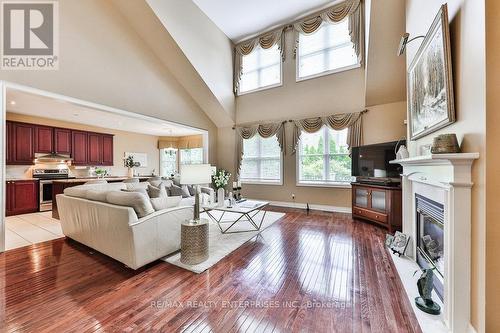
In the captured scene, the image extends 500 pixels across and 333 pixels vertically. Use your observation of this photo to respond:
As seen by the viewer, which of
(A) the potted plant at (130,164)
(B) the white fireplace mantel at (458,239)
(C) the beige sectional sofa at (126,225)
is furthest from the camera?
(A) the potted plant at (130,164)

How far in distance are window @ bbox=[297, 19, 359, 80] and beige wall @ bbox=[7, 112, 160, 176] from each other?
648 centimetres

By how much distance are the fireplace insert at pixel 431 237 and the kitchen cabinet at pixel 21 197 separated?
26.6 feet

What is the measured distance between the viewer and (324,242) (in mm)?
3197

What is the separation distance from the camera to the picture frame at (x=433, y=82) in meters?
1.62

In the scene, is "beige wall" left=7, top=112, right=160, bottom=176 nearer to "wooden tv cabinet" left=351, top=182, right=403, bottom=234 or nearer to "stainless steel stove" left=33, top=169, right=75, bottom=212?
"stainless steel stove" left=33, top=169, right=75, bottom=212

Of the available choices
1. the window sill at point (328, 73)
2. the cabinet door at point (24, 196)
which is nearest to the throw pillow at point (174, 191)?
the cabinet door at point (24, 196)

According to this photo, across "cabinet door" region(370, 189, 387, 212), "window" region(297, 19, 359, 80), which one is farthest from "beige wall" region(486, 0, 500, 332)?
"window" region(297, 19, 359, 80)

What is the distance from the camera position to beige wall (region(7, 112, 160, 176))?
562 cm

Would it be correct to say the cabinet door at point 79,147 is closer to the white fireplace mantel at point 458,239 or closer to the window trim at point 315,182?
the window trim at point 315,182

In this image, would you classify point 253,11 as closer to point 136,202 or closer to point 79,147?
point 136,202

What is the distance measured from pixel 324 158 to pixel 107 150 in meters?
7.24

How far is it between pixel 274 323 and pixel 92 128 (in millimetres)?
7944

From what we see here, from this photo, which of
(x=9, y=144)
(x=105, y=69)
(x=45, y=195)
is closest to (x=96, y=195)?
(x=105, y=69)

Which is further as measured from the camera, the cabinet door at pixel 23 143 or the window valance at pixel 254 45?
the window valance at pixel 254 45
